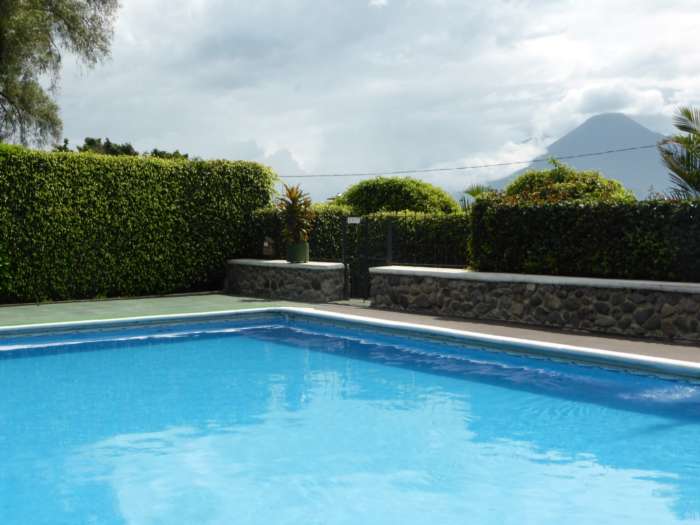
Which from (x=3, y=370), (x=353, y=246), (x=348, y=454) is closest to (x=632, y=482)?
(x=348, y=454)

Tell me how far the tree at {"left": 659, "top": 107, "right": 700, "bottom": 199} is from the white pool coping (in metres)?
4.46

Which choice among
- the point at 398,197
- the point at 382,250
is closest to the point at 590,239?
the point at 382,250

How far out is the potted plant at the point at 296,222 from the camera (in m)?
15.4

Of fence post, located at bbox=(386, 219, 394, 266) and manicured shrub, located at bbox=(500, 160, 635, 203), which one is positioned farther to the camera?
fence post, located at bbox=(386, 219, 394, 266)

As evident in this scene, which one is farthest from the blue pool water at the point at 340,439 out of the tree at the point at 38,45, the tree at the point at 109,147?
the tree at the point at 109,147

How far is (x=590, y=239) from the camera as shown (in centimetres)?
1120

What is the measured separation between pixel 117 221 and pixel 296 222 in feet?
12.5

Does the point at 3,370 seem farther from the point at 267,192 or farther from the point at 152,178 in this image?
the point at 267,192

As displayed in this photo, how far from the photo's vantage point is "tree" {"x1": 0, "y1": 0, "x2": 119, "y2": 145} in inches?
897

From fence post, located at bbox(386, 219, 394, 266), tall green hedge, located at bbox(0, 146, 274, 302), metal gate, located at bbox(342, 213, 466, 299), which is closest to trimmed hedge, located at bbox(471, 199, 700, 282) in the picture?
metal gate, located at bbox(342, 213, 466, 299)

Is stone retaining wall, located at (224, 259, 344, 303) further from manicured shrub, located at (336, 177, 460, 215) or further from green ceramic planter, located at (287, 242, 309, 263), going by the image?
manicured shrub, located at (336, 177, 460, 215)

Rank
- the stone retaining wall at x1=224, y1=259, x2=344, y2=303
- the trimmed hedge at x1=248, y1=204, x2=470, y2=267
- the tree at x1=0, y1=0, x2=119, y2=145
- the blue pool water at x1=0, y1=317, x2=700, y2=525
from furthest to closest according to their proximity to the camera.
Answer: the tree at x1=0, y1=0, x2=119, y2=145 → the stone retaining wall at x1=224, y1=259, x2=344, y2=303 → the trimmed hedge at x1=248, y1=204, x2=470, y2=267 → the blue pool water at x1=0, y1=317, x2=700, y2=525

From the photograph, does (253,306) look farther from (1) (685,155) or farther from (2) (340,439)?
(1) (685,155)

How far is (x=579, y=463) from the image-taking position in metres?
6.03
